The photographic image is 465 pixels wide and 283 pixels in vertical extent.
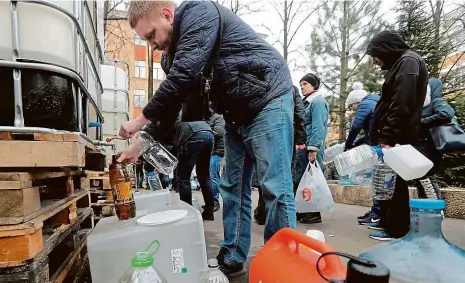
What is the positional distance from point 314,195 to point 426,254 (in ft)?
9.93

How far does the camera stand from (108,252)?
1643mm

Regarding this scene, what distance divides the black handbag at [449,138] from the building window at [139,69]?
32.7 metres

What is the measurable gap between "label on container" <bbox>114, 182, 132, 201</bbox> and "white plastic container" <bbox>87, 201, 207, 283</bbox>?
0.56ft

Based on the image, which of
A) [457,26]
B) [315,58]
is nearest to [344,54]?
[315,58]

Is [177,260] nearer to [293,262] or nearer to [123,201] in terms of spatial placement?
[123,201]

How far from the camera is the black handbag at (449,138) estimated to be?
2982 mm

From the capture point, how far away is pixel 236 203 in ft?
7.90

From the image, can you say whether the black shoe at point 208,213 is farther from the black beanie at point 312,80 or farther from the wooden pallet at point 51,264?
the wooden pallet at point 51,264

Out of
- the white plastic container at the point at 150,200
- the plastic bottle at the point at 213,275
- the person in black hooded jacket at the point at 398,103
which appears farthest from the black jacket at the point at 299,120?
the plastic bottle at the point at 213,275

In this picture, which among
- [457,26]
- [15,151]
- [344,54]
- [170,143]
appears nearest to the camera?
[15,151]

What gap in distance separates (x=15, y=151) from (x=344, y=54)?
54.4 feet

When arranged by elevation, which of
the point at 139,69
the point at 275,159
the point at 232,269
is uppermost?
the point at 139,69

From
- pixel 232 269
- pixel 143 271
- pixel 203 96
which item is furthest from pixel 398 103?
pixel 143 271

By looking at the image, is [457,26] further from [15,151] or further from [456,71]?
[15,151]
